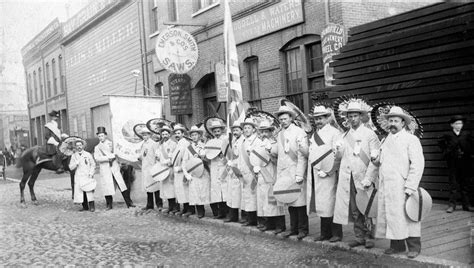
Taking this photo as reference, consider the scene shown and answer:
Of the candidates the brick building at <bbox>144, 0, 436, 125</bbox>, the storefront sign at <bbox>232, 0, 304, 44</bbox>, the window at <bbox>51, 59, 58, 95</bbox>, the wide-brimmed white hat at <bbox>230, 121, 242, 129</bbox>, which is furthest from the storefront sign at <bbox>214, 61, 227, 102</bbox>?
the window at <bbox>51, 59, 58, 95</bbox>

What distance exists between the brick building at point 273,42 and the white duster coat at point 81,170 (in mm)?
4962

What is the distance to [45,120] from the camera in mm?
35562

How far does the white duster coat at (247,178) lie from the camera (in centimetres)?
809

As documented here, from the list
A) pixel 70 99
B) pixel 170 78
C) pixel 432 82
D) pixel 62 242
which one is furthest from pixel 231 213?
pixel 70 99

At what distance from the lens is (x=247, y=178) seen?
814cm

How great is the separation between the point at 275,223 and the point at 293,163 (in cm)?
125

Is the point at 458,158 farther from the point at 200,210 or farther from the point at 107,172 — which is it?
the point at 107,172

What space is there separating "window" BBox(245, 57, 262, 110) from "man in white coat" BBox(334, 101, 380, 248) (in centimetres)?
792

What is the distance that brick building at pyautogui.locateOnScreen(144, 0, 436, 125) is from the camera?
40.1ft

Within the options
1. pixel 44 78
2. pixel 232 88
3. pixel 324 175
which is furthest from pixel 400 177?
pixel 44 78

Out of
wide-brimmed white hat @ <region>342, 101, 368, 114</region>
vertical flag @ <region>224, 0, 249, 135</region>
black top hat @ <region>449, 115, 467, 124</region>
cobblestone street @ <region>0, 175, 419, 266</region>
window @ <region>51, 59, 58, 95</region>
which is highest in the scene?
window @ <region>51, 59, 58, 95</region>

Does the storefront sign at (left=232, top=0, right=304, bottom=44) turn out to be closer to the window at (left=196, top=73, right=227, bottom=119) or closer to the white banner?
the window at (left=196, top=73, right=227, bottom=119)

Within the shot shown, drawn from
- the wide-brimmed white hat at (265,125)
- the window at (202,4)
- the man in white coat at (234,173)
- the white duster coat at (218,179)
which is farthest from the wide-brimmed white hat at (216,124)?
the window at (202,4)

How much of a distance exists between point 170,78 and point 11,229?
28.9 ft
